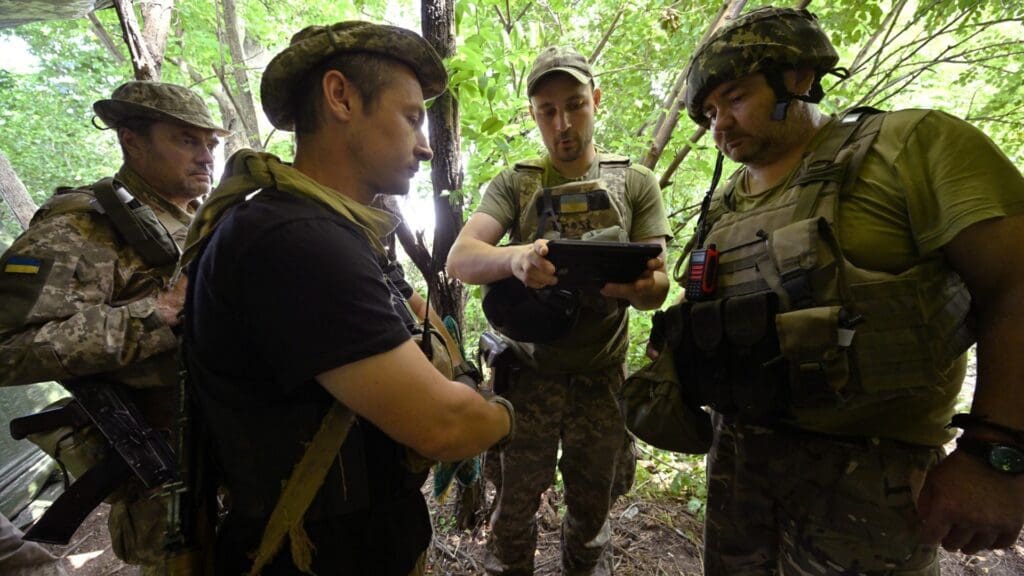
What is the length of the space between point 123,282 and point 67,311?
266 millimetres

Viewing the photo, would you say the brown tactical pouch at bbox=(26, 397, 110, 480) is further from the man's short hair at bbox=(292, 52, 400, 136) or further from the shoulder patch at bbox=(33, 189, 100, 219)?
the man's short hair at bbox=(292, 52, 400, 136)

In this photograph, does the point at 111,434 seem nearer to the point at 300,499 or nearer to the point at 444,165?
the point at 300,499

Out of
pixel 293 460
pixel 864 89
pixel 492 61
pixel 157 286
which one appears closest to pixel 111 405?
pixel 157 286

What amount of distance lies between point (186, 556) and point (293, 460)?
0.52 metres

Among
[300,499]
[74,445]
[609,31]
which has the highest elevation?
[609,31]

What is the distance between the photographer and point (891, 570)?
4.39 ft

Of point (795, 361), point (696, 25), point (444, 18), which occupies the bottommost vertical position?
point (795, 361)

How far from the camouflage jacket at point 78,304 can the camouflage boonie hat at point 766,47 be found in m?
2.76

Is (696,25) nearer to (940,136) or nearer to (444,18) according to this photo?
(444,18)

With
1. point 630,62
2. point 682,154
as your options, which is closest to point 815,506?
point 682,154

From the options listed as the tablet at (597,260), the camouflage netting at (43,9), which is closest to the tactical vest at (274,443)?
the tablet at (597,260)

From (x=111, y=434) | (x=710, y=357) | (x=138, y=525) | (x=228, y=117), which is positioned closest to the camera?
(x=710, y=357)

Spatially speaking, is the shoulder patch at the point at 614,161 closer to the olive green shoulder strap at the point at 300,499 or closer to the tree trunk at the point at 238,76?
the olive green shoulder strap at the point at 300,499

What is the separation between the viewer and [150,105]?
2344 mm
